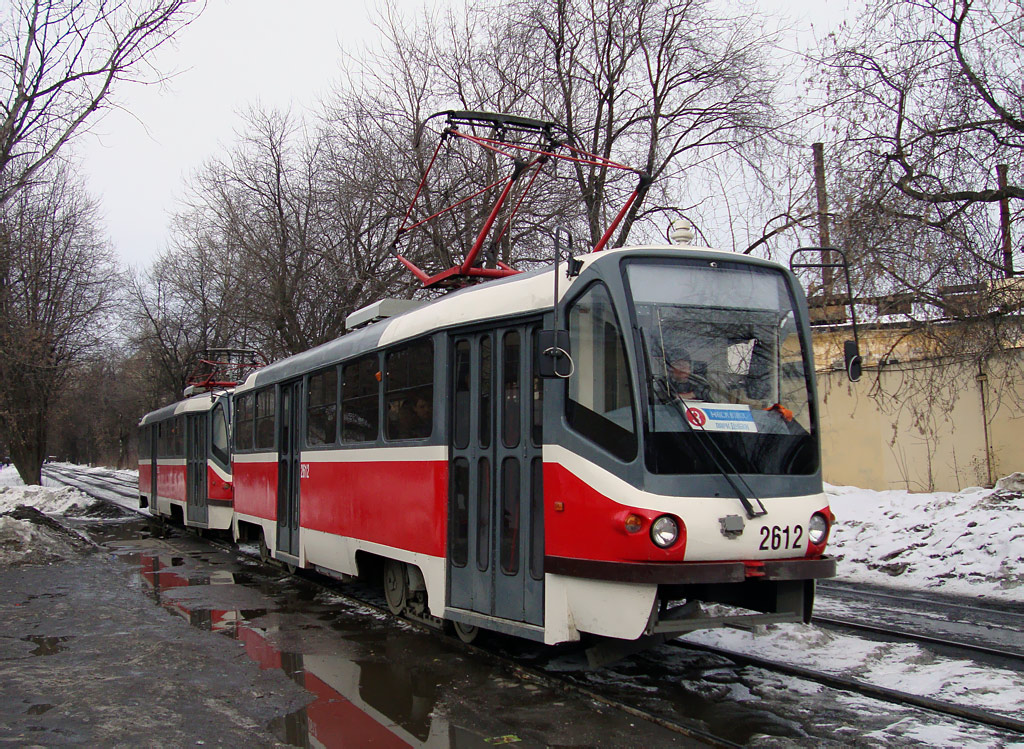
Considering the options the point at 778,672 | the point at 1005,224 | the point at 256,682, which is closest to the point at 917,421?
the point at 1005,224

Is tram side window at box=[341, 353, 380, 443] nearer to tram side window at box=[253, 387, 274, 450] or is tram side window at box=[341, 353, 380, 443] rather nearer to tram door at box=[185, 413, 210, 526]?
tram side window at box=[253, 387, 274, 450]

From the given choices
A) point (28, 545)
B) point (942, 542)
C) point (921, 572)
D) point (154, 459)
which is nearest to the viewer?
point (921, 572)

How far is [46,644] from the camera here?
314 inches

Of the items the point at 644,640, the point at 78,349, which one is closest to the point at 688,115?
the point at 644,640

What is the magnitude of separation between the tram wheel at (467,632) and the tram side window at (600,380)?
7.96 feet

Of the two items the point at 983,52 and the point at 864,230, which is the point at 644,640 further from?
the point at 983,52

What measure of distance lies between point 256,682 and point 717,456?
3.83 meters

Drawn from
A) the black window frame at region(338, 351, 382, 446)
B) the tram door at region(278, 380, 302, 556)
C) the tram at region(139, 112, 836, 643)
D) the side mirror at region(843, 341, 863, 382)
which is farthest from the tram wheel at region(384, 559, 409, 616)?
the side mirror at region(843, 341, 863, 382)

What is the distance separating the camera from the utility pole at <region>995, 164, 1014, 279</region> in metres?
12.3

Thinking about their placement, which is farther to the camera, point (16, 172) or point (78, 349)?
point (78, 349)

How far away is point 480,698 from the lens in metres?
6.13

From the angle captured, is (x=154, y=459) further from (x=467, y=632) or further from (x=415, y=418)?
(x=467, y=632)

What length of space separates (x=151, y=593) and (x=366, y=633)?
13.2 ft

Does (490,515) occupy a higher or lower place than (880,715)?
higher
